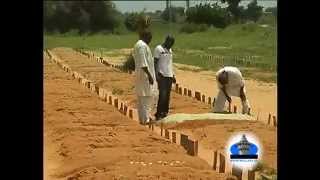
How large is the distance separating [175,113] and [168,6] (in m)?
2.28

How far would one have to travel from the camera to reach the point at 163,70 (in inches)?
324

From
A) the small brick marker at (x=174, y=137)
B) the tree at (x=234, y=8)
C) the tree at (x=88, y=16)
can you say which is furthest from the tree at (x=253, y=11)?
the tree at (x=88, y=16)

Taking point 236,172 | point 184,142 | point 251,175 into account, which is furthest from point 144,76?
point 251,175

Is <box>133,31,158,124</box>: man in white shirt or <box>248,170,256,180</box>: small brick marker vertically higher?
<box>133,31,158,124</box>: man in white shirt

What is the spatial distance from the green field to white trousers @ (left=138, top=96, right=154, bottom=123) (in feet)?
2.21

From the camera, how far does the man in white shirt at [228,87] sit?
791 cm

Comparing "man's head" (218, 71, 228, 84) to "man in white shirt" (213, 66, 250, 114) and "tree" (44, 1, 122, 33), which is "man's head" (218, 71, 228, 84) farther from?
"tree" (44, 1, 122, 33)

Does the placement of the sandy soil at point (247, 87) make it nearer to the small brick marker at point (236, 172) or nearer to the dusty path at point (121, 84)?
the dusty path at point (121, 84)

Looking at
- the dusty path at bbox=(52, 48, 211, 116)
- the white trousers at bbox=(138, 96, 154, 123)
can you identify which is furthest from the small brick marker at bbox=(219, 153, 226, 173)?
the dusty path at bbox=(52, 48, 211, 116)

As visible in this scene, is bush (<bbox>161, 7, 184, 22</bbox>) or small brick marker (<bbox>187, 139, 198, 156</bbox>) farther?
bush (<bbox>161, 7, 184, 22</bbox>)

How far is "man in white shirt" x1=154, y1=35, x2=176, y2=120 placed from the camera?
807 centimetres

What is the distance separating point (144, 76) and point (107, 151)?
166 cm
